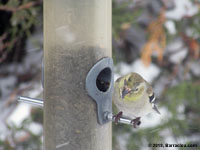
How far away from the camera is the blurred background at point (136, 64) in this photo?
3818 millimetres

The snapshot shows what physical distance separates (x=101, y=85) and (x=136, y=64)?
1960mm

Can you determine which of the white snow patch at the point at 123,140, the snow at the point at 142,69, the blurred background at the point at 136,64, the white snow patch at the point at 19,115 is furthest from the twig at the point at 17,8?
the white snow patch at the point at 123,140

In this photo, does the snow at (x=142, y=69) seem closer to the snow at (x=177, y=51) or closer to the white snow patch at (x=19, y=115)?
the snow at (x=177, y=51)

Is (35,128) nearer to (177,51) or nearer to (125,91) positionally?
(125,91)

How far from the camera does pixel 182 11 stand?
13.4 feet

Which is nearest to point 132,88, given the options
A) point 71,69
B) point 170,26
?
point 71,69

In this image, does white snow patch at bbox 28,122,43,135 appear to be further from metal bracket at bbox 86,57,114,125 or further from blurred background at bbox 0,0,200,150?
metal bracket at bbox 86,57,114,125

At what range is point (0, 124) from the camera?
12.6 feet

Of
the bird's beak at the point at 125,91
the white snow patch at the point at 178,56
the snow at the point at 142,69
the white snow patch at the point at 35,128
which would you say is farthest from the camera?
the white snow patch at the point at 178,56

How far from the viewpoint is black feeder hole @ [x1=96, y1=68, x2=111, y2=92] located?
8.02 feet

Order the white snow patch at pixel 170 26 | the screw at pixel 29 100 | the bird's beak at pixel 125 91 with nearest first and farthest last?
the screw at pixel 29 100
the bird's beak at pixel 125 91
the white snow patch at pixel 170 26

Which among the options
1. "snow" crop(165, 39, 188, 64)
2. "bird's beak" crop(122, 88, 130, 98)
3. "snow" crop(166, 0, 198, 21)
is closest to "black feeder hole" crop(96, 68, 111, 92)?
"bird's beak" crop(122, 88, 130, 98)

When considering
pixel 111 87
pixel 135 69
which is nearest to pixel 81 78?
pixel 111 87

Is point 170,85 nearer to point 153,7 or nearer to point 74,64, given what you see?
point 153,7
